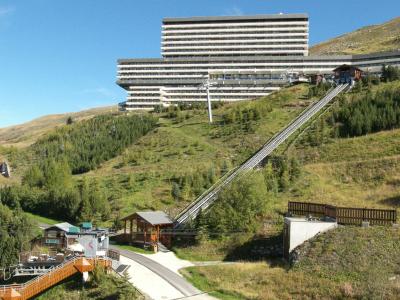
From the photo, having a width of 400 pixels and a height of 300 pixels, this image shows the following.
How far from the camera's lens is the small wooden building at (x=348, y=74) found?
318 feet

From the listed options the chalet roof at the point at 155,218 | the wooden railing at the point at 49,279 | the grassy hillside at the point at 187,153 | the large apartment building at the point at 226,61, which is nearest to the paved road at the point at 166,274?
the chalet roof at the point at 155,218

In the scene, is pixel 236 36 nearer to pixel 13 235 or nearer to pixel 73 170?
pixel 73 170


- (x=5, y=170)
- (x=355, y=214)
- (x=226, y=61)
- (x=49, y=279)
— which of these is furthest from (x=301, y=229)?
(x=226, y=61)

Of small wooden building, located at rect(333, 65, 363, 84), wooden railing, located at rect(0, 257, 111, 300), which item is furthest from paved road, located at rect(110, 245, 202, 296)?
small wooden building, located at rect(333, 65, 363, 84)

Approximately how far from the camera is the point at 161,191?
209 feet

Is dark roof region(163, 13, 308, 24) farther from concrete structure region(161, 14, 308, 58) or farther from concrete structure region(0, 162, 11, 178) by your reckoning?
concrete structure region(0, 162, 11, 178)

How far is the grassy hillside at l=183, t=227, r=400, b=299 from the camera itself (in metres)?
29.9

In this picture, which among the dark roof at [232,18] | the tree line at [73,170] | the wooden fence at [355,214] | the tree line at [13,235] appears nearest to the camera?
the wooden fence at [355,214]

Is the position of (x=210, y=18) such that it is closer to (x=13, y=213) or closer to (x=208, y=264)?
(x=13, y=213)

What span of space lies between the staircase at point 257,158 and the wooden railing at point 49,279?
13.9 m

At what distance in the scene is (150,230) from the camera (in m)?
46.5

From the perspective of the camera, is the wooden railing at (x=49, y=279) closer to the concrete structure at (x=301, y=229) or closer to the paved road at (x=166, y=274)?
the paved road at (x=166, y=274)

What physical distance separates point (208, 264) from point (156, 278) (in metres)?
4.82

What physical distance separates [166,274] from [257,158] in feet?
109
